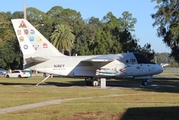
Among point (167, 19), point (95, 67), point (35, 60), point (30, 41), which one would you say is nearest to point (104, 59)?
point (95, 67)

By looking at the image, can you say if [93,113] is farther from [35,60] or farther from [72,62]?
[72,62]

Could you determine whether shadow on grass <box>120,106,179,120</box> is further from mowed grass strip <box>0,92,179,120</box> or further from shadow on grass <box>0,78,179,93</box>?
shadow on grass <box>0,78,179,93</box>

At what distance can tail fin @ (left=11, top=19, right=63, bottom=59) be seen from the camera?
36.9m

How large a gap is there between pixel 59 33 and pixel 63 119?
89628mm

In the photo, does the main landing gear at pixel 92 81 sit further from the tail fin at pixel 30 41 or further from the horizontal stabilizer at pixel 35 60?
the horizontal stabilizer at pixel 35 60

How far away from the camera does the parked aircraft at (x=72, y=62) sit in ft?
121

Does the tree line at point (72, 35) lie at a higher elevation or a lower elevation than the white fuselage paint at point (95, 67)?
higher

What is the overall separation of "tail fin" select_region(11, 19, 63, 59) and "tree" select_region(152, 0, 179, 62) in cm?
1516

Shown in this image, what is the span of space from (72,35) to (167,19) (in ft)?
202

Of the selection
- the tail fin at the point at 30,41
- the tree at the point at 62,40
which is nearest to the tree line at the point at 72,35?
the tree at the point at 62,40

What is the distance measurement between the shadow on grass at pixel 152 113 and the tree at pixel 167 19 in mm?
28878

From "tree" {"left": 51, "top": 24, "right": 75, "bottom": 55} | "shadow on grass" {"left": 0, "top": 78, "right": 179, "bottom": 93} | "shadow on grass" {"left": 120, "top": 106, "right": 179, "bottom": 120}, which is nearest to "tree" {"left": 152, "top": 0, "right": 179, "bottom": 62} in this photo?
"shadow on grass" {"left": 0, "top": 78, "right": 179, "bottom": 93}

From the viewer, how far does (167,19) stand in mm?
47719

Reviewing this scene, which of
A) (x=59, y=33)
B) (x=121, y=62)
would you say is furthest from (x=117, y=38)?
(x=59, y=33)
